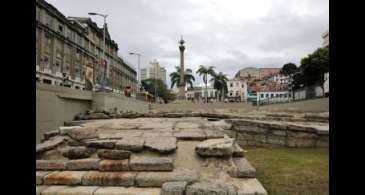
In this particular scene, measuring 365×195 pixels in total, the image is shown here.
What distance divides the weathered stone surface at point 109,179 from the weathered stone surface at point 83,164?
0.85ft

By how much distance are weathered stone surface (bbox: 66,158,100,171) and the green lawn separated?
2434mm

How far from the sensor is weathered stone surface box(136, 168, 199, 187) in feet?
10.8

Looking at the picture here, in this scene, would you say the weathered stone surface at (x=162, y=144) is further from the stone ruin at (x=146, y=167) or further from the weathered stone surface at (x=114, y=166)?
the weathered stone surface at (x=114, y=166)

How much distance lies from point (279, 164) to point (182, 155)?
7.12 ft

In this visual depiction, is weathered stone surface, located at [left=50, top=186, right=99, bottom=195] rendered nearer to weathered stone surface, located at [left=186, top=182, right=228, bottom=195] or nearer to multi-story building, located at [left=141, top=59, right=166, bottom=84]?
weathered stone surface, located at [left=186, top=182, right=228, bottom=195]

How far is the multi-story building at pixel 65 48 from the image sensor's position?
31.7m

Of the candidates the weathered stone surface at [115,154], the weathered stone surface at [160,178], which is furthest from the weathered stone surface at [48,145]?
the weathered stone surface at [160,178]

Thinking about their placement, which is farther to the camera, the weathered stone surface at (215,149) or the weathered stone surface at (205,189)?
the weathered stone surface at (215,149)

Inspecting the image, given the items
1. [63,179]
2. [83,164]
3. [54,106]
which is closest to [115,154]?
[83,164]

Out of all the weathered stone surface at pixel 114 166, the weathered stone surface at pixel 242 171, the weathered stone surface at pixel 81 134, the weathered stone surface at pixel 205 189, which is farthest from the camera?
the weathered stone surface at pixel 81 134

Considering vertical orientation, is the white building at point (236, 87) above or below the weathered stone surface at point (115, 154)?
above

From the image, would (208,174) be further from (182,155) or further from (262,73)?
(262,73)
